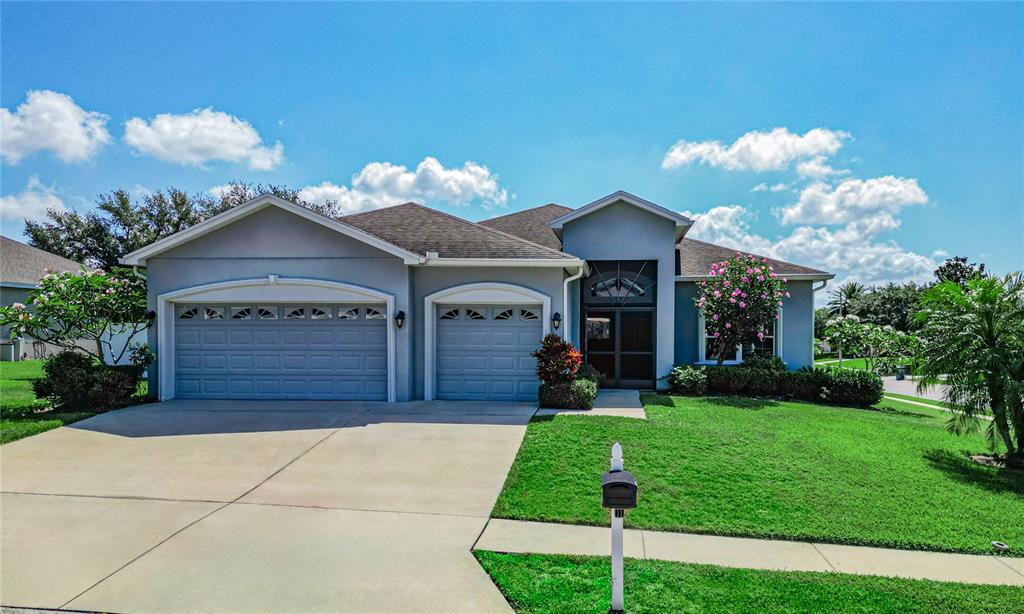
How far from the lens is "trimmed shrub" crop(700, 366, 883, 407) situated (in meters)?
13.6

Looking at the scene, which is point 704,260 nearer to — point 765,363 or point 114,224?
point 765,363

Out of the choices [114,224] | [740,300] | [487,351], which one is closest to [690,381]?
[740,300]

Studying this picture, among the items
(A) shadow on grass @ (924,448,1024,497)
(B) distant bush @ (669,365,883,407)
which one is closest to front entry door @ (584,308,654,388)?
(B) distant bush @ (669,365,883,407)

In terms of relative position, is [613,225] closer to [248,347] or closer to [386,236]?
[386,236]

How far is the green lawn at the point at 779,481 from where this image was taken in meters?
5.54

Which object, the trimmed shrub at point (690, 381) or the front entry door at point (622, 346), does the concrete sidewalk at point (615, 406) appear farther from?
the trimmed shrub at point (690, 381)

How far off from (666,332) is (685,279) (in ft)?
5.99

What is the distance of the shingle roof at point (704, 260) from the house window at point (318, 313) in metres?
9.69

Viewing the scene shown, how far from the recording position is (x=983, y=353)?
8.38m

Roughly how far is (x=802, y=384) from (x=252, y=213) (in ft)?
46.3

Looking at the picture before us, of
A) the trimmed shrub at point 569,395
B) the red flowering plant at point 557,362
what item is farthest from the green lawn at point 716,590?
the red flowering plant at point 557,362

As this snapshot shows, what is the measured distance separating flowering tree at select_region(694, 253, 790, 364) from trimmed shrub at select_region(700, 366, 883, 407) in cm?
83

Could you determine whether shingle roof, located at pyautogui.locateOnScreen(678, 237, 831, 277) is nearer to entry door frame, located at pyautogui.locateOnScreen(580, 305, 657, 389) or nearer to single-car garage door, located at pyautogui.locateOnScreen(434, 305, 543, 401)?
entry door frame, located at pyautogui.locateOnScreen(580, 305, 657, 389)

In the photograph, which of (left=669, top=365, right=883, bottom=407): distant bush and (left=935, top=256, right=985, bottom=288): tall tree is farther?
(left=935, top=256, right=985, bottom=288): tall tree
